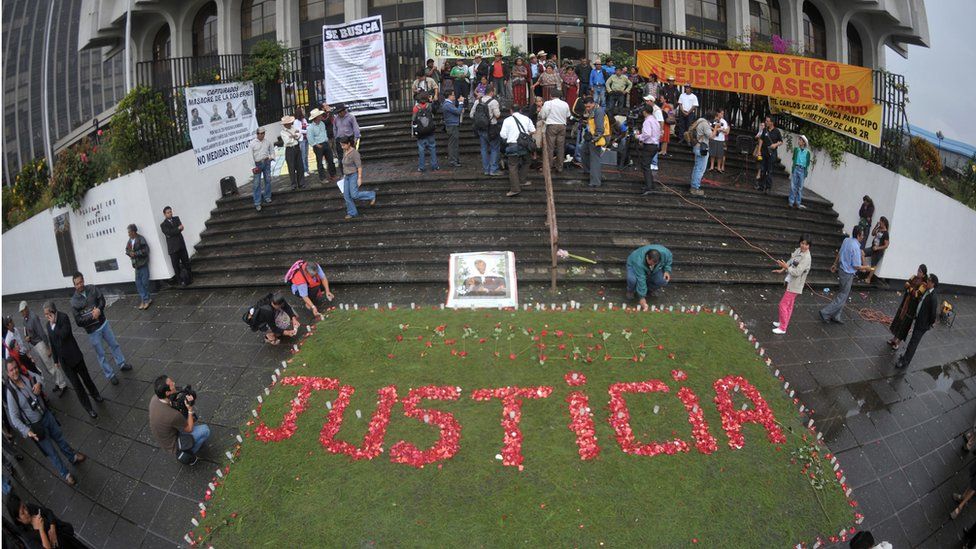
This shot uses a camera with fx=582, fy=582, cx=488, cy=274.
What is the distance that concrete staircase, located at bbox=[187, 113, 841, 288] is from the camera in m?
11.1

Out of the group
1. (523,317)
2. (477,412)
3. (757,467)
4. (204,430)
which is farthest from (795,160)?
(204,430)

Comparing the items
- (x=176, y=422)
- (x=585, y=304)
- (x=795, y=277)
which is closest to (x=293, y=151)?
(x=585, y=304)

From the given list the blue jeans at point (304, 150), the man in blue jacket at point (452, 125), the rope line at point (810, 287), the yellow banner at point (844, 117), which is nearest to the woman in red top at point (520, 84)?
the man in blue jacket at point (452, 125)

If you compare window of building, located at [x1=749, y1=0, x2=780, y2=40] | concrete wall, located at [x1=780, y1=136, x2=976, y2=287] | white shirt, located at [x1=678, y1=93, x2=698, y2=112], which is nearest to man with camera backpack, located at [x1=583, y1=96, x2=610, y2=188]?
white shirt, located at [x1=678, y1=93, x2=698, y2=112]

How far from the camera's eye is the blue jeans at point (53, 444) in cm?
695

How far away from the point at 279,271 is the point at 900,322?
35.9 feet

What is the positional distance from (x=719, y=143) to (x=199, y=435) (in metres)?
12.8

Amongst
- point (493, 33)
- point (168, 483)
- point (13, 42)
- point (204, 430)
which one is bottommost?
point (168, 483)

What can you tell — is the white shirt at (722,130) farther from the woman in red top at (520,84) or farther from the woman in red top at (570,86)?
the woman in red top at (520,84)

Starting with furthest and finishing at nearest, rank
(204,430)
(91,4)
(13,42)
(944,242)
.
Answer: (13,42) < (91,4) < (944,242) < (204,430)

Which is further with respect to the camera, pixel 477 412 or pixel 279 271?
pixel 279 271

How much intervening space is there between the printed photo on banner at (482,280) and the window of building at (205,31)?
21372mm

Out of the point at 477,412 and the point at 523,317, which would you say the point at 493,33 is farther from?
the point at 477,412

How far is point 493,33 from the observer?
59.9 feet
